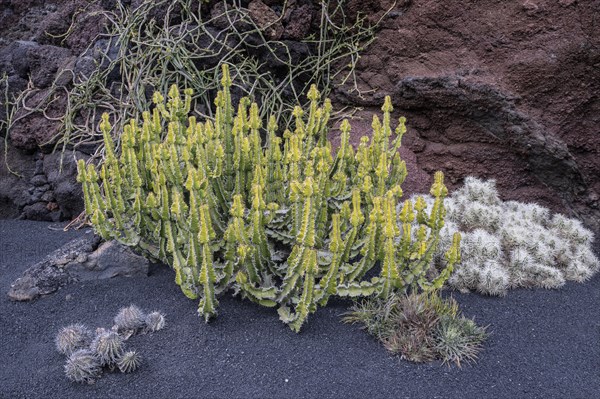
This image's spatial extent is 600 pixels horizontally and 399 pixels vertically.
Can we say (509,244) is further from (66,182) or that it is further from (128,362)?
(66,182)

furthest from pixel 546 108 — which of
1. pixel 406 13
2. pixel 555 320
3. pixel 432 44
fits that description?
pixel 555 320

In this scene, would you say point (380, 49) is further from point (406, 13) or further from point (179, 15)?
point (179, 15)

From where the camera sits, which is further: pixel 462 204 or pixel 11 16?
pixel 11 16

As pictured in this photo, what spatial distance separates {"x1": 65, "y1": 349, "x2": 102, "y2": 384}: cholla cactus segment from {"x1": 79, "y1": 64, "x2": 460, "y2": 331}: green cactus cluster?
600mm

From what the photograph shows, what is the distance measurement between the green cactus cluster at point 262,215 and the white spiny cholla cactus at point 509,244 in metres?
0.32

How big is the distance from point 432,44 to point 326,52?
936 millimetres

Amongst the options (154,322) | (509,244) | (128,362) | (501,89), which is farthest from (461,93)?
(128,362)

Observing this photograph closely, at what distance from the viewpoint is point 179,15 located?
532 cm

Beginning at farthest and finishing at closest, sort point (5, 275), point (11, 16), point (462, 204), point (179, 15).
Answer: point (11, 16), point (179, 15), point (462, 204), point (5, 275)

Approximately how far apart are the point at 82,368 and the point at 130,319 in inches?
15.9

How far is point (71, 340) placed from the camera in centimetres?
305

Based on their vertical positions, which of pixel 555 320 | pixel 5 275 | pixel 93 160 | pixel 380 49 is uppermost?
pixel 380 49

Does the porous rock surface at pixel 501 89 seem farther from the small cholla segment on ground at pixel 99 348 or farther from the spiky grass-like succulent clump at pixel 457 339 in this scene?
the small cholla segment on ground at pixel 99 348

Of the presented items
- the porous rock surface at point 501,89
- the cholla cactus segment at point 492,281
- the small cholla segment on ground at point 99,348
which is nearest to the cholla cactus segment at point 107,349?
the small cholla segment on ground at point 99,348
